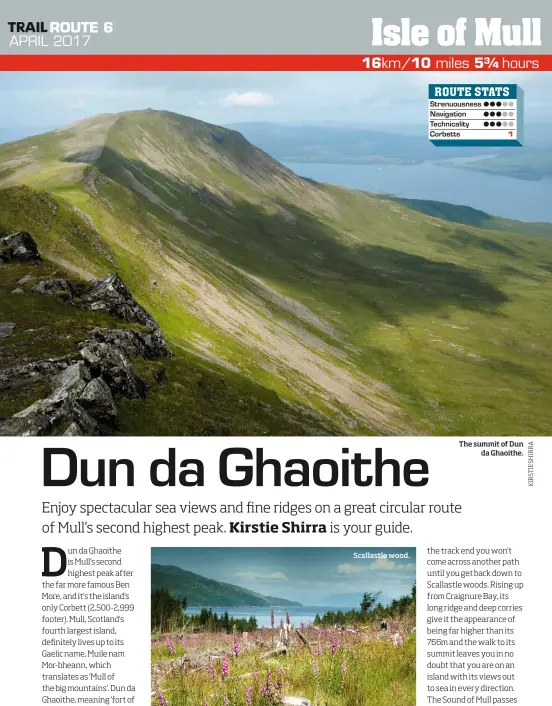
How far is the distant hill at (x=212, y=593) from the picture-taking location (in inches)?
509

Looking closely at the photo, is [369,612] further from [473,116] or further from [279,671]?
[473,116]

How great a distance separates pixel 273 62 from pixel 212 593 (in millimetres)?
20313

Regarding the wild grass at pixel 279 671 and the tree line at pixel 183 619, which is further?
the tree line at pixel 183 619

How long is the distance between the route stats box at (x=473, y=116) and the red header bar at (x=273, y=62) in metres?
1.31

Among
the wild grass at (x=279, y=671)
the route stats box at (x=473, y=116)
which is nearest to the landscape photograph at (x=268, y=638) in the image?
the wild grass at (x=279, y=671)

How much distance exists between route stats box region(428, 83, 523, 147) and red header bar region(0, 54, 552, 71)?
131 cm

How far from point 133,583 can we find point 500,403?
149458 mm

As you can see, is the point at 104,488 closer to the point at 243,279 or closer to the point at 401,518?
the point at 401,518

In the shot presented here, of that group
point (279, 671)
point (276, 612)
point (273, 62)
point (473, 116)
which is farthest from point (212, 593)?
point (473, 116)

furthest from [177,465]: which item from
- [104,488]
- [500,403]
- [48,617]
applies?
[500,403]

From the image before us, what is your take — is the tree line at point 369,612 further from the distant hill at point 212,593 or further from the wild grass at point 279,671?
the distant hill at point 212,593

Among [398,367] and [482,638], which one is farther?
[398,367]

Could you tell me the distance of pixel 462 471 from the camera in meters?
15.7

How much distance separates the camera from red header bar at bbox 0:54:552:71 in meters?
23.6
